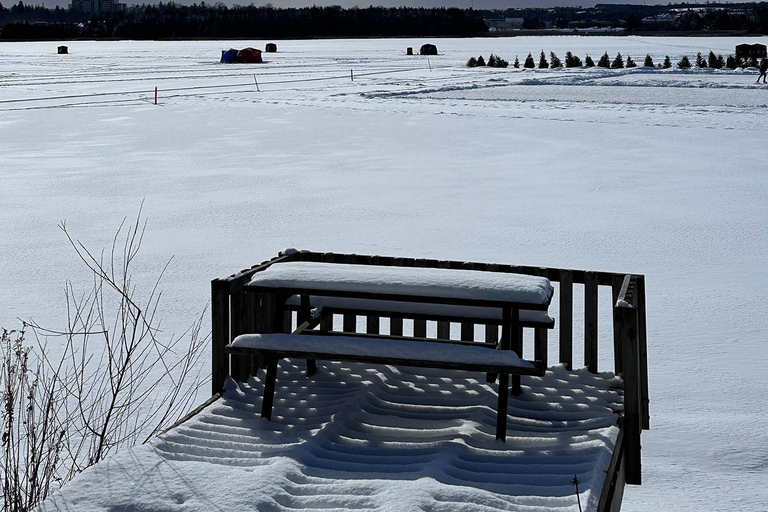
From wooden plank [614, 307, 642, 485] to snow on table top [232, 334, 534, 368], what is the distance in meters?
0.47

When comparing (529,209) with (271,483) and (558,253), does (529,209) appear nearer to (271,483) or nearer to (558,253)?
(558,253)

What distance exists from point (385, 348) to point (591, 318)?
145 cm

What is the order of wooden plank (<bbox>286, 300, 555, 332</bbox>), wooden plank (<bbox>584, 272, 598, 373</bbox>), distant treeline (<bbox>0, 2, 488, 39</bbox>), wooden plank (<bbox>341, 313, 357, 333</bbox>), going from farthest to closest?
distant treeline (<bbox>0, 2, 488, 39</bbox>) → wooden plank (<bbox>341, 313, 357, 333</bbox>) → wooden plank (<bbox>584, 272, 598, 373</bbox>) → wooden plank (<bbox>286, 300, 555, 332</bbox>)

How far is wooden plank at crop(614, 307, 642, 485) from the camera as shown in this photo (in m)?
4.50

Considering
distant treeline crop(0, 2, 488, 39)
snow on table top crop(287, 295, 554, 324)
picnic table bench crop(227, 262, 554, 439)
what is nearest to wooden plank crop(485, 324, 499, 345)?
snow on table top crop(287, 295, 554, 324)

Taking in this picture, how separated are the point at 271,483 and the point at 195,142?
15308mm

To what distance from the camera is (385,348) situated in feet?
15.1

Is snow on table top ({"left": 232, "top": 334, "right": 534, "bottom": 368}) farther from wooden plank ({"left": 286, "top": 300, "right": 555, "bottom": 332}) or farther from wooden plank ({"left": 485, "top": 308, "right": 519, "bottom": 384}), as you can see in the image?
wooden plank ({"left": 286, "top": 300, "right": 555, "bottom": 332})

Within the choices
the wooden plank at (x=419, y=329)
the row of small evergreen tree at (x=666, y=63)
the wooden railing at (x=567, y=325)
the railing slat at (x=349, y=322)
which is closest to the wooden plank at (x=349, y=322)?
the railing slat at (x=349, y=322)

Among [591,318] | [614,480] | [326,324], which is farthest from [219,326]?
[614,480]

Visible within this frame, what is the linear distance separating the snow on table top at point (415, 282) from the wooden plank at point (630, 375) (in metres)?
0.36

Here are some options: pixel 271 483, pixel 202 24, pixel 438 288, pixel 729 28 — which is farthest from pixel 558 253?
pixel 202 24

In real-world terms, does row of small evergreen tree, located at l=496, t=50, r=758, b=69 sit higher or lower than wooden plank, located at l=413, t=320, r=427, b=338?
higher

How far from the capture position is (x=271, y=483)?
12.9 ft
